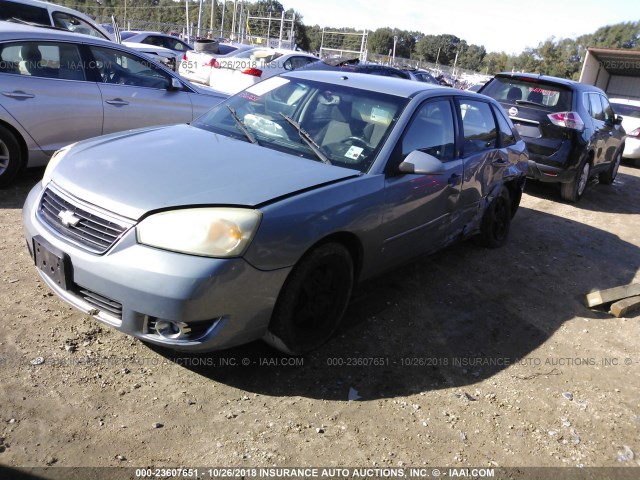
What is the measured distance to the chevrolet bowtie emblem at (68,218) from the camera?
2.68 m

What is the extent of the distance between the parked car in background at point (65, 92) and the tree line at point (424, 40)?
4531 centimetres

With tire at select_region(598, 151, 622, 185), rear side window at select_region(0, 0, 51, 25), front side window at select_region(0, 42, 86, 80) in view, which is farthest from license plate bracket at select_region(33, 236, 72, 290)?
tire at select_region(598, 151, 622, 185)

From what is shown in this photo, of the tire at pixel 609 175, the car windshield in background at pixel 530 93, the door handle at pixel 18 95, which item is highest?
the car windshield in background at pixel 530 93

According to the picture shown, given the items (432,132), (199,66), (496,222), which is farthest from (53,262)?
(199,66)

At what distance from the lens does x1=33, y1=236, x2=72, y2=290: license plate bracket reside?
8.58 ft

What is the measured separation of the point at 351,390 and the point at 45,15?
842 cm

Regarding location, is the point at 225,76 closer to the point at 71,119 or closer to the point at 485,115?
the point at 71,119

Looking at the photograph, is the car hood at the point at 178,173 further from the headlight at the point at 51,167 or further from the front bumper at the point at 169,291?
the front bumper at the point at 169,291

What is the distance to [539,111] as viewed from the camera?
7.50 m

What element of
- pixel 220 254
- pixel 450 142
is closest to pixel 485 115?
pixel 450 142

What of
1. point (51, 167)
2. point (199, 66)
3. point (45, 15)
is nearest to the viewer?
point (51, 167)

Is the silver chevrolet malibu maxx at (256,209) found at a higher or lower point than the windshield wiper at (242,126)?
lower

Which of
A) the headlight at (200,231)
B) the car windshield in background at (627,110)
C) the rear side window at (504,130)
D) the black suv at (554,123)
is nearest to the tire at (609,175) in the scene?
the black suv at (554,123)

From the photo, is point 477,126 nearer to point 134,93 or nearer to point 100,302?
point 100,302
